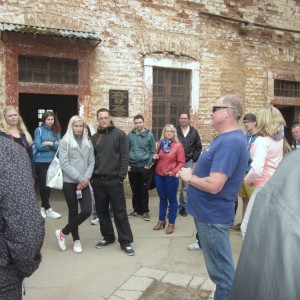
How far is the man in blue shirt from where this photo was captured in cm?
304

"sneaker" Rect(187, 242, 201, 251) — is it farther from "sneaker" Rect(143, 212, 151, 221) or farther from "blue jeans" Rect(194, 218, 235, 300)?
"blue jeans" Rect(194, 218, 235, 300)

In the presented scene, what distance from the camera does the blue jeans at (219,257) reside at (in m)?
3.11

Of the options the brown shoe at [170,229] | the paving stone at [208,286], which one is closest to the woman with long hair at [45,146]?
the brown shoe at [170,229]

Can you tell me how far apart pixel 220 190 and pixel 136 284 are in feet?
5.43

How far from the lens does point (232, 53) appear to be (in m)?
9.88

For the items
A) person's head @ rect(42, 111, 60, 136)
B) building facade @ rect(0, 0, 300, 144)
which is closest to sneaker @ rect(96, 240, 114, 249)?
person's head @ rect(42, 111, 60, 136)

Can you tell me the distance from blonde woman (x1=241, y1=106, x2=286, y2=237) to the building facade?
4.73 m

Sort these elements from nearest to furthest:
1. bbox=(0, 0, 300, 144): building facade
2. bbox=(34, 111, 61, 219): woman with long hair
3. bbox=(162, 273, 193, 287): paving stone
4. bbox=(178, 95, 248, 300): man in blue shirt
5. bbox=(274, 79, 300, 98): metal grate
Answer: bbox=(178, 95, 248, 300): man in blue shirt → bbox=(162, 273, 193, 287): paving stone → bbox=(34, 111, 61, 219): woman with long hair → bbox=(0, 0, 300, 144): building facade → bbox=(274, 79, 300, 98): metal grate

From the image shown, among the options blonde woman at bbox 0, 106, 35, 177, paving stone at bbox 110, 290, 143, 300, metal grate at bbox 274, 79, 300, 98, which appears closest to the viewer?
paving stone at bbox 110, 290, 143, 300

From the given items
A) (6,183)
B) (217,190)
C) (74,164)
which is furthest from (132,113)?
(6,183)

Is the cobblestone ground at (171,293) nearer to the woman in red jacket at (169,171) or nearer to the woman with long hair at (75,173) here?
the woman with long hair at (75,173)

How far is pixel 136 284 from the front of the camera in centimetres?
403

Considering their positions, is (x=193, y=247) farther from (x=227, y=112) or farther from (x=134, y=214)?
(x=227, y=112)

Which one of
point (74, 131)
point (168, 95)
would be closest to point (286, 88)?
point (168, 95)
